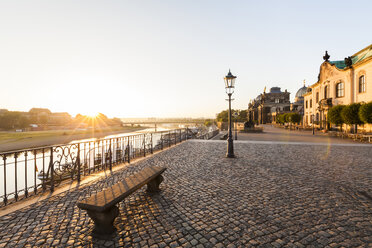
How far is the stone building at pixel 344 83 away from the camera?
22.5 m

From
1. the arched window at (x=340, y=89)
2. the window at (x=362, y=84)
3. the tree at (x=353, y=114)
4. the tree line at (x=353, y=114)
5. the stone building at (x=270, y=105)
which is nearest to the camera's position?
the tree line at (x=353, y=114)

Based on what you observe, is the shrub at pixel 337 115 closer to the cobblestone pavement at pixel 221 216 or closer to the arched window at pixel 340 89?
the arched window at pixel 340 89

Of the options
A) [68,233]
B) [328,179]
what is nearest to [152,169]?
[68,233]

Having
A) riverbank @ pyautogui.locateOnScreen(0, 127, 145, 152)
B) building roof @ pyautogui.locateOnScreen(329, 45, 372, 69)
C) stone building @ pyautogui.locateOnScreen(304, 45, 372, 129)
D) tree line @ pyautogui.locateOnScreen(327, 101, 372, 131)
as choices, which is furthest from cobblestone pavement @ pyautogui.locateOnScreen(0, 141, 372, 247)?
riverbank @ pyautogui.locateOnScreen(0, 127, 145, 152)

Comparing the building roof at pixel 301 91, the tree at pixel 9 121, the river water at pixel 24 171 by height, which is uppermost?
the building roof at pixel 301 91

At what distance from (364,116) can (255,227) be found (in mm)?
21293

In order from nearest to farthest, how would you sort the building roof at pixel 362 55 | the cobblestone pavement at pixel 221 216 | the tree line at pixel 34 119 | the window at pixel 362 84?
the cobblestone pavement at pixel 221 216 → the building roof at pixel 362 55 → the window at pixel 362 84 → the tree line at pixel 34 119

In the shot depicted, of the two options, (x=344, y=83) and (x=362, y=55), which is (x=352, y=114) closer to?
(x=344, y=83)

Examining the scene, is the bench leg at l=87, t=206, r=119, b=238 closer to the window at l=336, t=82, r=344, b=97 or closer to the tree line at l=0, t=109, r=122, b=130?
the window at l=336, t=82, r=344, b=97

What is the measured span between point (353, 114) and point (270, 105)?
5966 centimetres

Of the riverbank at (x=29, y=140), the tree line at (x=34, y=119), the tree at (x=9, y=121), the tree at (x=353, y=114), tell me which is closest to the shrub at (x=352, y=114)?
the tree at (x=353, y=114)

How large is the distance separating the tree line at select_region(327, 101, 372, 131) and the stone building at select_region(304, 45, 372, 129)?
3036mm

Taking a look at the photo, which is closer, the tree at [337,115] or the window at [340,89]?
the tree at [337,115]

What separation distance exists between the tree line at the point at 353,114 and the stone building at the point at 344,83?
120 inches
